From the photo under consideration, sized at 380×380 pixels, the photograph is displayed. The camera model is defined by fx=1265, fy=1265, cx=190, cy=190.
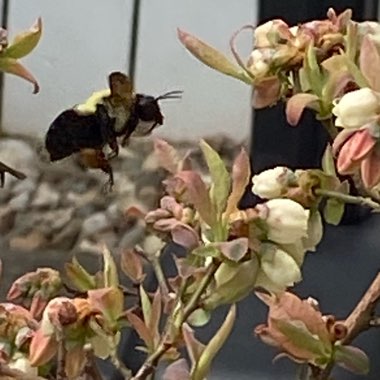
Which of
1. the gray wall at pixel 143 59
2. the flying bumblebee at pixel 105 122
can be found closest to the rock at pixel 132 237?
the gray wall at pixel 143 59

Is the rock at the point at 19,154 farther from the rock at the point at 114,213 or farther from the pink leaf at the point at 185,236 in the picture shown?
the pink leaf at the point at 185,236

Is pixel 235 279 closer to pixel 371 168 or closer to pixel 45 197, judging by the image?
pixel 371 168

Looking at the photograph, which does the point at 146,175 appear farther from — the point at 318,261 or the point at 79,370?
the point at 79,370

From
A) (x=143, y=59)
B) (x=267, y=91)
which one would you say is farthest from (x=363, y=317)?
(x=143, y=59)

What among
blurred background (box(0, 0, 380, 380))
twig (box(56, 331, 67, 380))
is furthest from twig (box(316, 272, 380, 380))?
blurred background (box(0, 0, 380, 380))

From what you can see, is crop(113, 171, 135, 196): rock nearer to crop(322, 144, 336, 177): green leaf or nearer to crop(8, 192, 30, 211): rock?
crop(8, 192, 30, 211): rock

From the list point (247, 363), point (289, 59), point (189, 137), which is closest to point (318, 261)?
point (247, 363)
